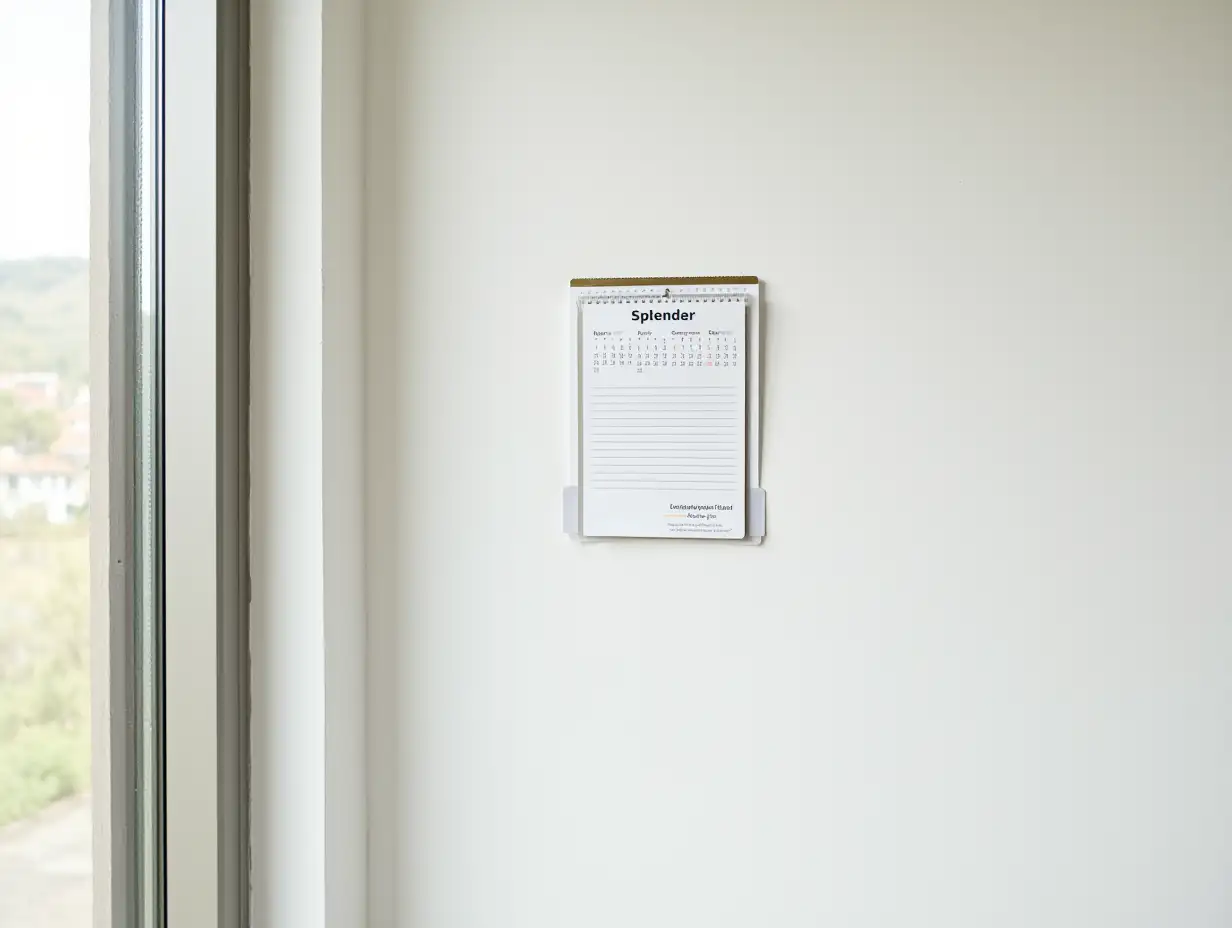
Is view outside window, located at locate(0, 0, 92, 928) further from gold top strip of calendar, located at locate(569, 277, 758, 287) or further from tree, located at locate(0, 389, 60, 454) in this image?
gold top strip of calendar, located at locate(569, 277, 758, 287)

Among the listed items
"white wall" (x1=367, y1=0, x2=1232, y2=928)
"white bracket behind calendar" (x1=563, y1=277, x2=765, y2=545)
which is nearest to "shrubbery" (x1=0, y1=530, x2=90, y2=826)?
"white wall" (x1=367, y1=0, x2=1232, y2=928)

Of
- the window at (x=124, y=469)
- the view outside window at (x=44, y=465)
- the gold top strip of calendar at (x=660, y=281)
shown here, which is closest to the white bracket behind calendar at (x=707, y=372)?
the gold top strip of calendar at (x=660, y=281)

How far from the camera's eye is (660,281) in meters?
1.42

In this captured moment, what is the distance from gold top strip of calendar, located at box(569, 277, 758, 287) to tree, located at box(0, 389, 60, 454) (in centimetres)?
70

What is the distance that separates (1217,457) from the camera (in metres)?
1.37

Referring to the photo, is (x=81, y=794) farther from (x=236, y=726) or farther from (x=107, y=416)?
(x=107, y=416)

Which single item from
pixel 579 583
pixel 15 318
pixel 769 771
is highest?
pixel 15 318

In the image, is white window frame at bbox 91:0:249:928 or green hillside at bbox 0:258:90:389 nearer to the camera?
green hillside at bbox 0:258:90:389

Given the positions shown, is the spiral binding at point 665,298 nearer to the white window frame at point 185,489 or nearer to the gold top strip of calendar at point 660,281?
the gold top strip of calendar at point 660,281

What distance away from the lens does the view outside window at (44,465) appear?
→ 97 centimetres

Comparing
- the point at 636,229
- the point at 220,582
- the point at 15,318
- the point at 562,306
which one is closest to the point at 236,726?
the point at 220,582

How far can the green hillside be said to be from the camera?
96cm

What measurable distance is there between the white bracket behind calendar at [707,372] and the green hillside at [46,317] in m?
0.64

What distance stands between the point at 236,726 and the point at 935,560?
98 centimetres
